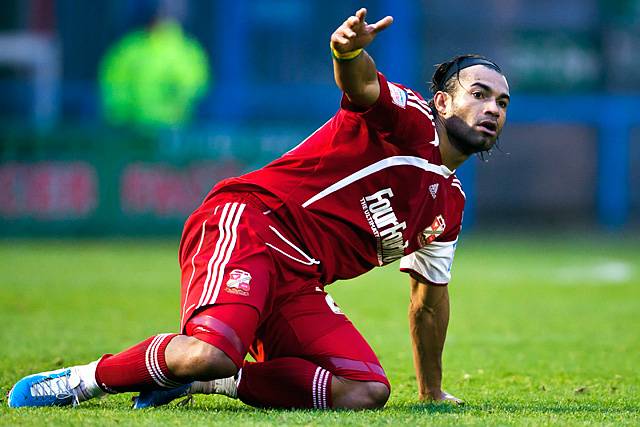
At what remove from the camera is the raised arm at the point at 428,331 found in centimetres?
568

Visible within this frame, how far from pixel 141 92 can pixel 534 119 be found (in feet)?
21.4

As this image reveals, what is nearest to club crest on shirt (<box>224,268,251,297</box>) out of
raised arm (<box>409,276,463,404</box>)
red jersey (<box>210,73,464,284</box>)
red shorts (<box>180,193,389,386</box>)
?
red shorts (<box>180,193,389,386</box>)

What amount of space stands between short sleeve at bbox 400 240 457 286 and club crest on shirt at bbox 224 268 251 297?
39.7 inches

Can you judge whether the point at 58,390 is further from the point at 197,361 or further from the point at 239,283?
the point at 239,283

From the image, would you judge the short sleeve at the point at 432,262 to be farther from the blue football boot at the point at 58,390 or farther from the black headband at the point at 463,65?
the blue football boot at the point at 58,390

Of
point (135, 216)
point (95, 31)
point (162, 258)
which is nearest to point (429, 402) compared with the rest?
point (162, 258)

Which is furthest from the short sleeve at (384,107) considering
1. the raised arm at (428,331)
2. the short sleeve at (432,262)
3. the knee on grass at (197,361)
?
the knee on grass at (197,361)

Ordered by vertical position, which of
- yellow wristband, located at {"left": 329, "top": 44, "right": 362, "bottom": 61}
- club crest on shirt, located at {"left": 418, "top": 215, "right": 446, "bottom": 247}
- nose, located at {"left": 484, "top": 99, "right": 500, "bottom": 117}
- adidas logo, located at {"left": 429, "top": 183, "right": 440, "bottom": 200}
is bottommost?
club crest on shirt, located at {"left": 418, "top": 215, "right": 446, "bottom": 247}

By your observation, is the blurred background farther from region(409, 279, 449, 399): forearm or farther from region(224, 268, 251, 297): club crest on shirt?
region(224, 268, 251, 297): club crest on shirt

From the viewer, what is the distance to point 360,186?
208 inches

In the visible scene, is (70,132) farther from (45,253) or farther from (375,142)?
(375,142)

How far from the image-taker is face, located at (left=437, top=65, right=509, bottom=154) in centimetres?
529

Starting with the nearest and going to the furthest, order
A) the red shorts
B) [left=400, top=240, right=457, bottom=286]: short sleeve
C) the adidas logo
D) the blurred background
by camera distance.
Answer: the red shorts → the adidas logo → [left=400, top=240, right=457, bottom=286]: short sleeve → the blurred background

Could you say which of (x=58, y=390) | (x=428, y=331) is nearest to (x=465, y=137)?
(x=428, y=331)
